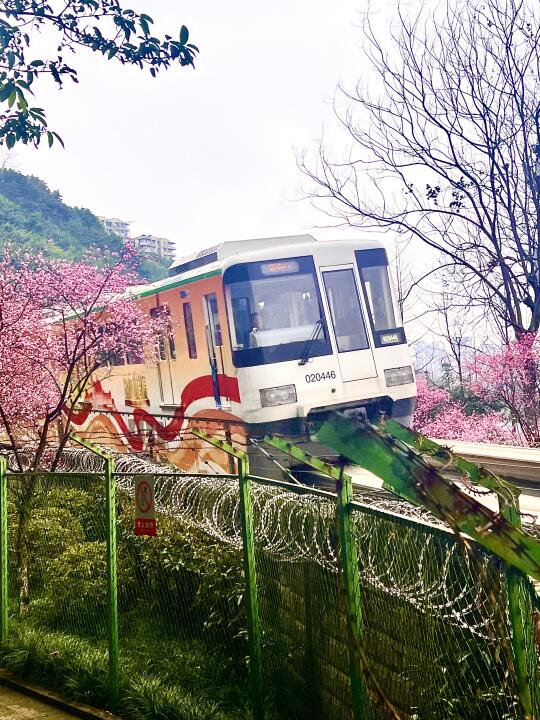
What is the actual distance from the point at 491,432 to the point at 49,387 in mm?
13924

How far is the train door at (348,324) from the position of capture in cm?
1429

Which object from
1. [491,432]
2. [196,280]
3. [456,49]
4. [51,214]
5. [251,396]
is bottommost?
[491,432]

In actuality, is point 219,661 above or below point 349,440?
below

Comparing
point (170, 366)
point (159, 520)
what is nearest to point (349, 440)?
point (159, 520)

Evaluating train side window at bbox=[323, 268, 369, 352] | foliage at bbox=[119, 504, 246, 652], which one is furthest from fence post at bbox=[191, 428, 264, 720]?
train side window at bbox=[323, 268, 369, 352]

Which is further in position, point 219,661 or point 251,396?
point 251,396

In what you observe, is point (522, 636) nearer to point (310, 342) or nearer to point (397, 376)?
point (310, 342)

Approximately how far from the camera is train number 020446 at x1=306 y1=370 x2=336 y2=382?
13977 millimetres

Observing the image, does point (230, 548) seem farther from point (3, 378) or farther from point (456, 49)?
point (456, 49)

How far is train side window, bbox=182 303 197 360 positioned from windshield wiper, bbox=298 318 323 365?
2055 mm

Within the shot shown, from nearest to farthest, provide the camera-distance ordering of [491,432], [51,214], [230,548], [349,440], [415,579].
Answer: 1. [349,440]
2. [415,579]
3. [230,548]
4. [491,432]
5. [51,214]

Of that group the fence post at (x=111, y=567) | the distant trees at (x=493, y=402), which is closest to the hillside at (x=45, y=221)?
the distant trees at (x=493, y=402)

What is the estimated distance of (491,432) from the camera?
2616 centimetres

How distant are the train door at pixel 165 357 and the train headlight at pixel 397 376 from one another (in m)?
3.67
